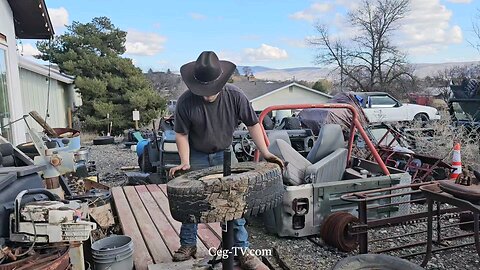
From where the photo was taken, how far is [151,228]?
12.4ft

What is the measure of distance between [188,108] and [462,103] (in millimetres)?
8919

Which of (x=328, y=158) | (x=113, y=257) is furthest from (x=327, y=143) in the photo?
(x=113, y=257)

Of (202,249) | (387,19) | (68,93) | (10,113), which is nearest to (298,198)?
(202,249)

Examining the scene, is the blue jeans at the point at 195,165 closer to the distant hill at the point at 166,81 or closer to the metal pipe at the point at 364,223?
the metal pipe at the point at 364,223

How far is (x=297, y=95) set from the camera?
107ft

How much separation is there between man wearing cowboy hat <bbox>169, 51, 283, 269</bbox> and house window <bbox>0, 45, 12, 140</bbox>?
488 cm

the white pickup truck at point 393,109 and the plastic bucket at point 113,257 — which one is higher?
the white pickup truck at point 393,109

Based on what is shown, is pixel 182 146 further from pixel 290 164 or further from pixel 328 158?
pixel 328 158

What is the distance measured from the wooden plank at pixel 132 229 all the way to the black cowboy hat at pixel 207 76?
137cm

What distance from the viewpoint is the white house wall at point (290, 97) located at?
103 feet

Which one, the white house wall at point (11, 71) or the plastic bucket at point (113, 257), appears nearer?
the plastic bucket at point (113, 257)

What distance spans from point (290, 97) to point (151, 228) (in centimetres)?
2961

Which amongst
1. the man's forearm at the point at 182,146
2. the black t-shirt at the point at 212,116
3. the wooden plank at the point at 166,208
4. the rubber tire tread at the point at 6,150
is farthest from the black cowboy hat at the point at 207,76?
the rubber tire tread at the point at 6,150

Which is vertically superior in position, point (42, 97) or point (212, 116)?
A: point (42, 97)
